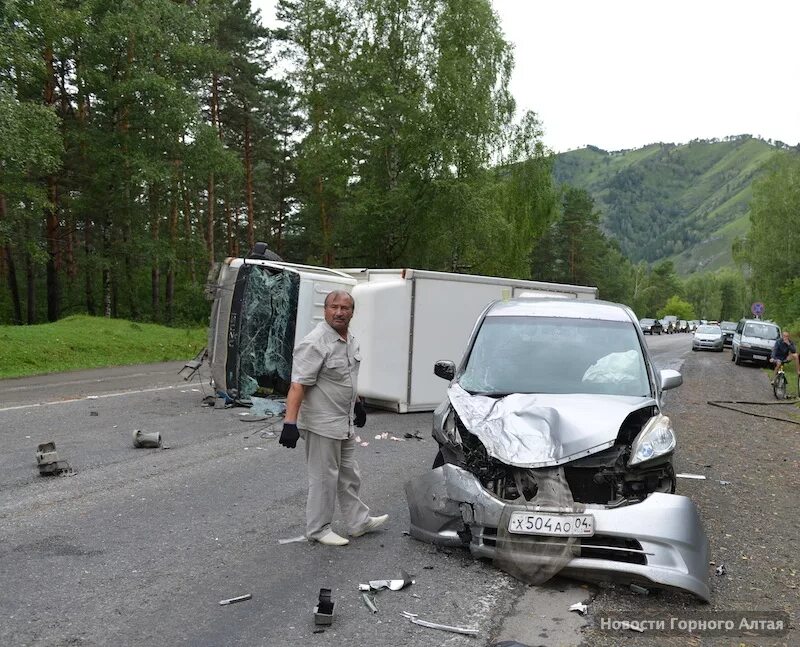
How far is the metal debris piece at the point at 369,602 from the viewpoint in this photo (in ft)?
13.2

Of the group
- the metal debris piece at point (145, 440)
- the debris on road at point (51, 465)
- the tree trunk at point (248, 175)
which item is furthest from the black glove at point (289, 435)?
the tree trunk at point (248, 175)

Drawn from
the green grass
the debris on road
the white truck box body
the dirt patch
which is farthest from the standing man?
the green grass

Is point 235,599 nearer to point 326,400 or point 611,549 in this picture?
point 326,400

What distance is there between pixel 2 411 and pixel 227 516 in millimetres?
6855

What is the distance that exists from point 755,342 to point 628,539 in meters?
27.6

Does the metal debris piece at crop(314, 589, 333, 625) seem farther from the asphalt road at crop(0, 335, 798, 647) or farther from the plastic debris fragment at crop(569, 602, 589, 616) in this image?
the plastic debris fragment at crop(569, 602, 589, 616)

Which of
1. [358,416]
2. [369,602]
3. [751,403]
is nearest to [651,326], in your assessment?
[751,403]

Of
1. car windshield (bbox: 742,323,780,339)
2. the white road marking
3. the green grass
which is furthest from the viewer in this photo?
car windshield (bbox: 742,323,780,339)

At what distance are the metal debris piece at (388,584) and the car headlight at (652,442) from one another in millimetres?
1577

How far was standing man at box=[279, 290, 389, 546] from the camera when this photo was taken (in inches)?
197

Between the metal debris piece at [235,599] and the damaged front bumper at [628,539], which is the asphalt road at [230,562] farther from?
the damaged front bumper at [628,539]

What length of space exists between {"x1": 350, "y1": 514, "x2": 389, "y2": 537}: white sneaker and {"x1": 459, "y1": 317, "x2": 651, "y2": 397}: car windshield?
122 cm

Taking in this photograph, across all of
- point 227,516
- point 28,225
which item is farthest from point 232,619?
point 28,225

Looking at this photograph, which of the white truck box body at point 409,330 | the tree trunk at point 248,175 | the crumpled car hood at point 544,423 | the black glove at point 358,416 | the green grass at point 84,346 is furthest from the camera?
the tree trunk at point 248,175
